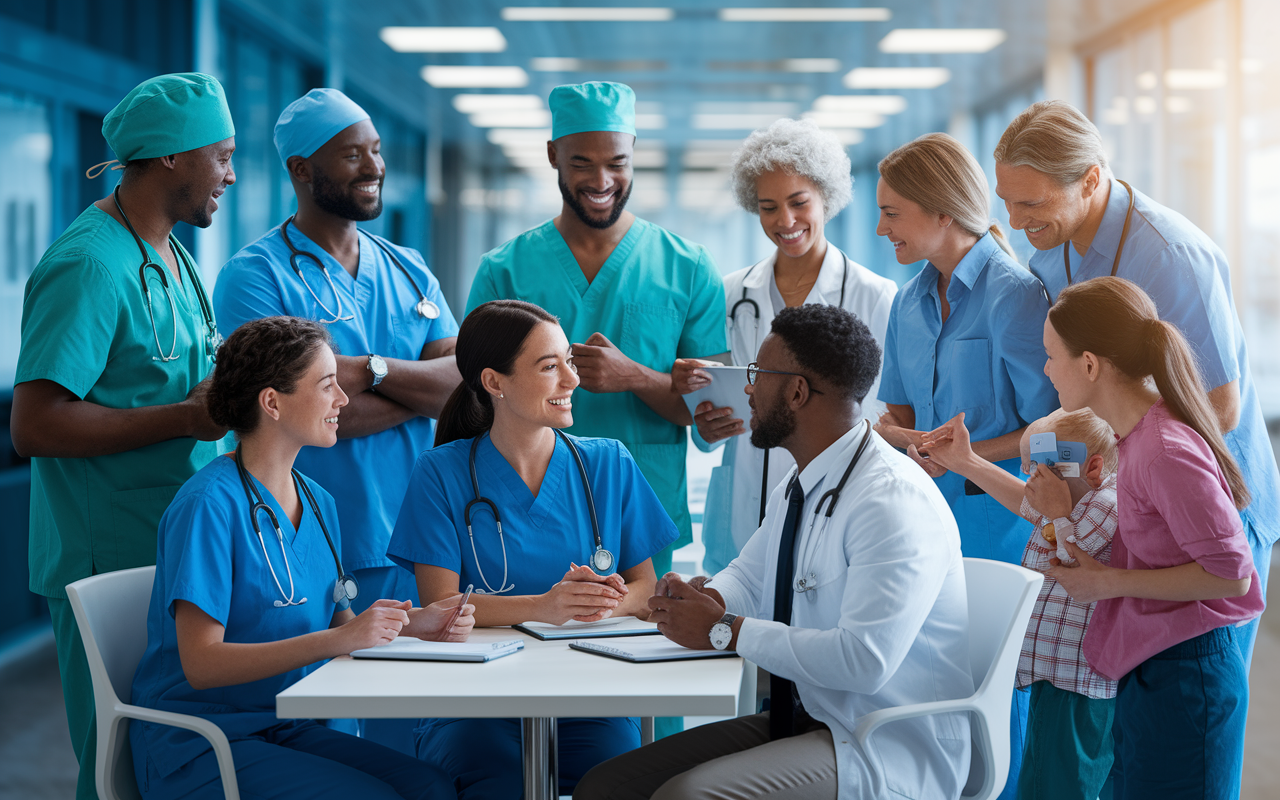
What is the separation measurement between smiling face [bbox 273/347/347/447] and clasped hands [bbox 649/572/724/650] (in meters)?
0.66

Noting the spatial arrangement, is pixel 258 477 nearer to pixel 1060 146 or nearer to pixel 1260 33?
pixel 1060 146

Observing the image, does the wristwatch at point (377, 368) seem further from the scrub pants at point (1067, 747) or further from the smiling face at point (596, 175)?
the scrub pants at point (1067, 747)

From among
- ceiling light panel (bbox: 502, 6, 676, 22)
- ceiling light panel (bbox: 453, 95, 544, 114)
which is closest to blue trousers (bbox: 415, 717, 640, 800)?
ceiling light panel (bbox: 502, 6, 676, 22)

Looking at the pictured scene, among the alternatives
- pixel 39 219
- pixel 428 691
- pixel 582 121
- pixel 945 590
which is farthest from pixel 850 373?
pixel 39 219

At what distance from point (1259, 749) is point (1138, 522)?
202 centimetres

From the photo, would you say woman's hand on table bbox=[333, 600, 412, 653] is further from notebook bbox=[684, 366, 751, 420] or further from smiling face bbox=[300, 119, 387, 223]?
smiling face bbox=[300, 119, 387, 223]

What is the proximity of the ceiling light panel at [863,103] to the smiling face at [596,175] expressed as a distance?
7158 millimetres

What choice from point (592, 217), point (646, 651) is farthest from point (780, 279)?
point (646, 651)

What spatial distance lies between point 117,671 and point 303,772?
409 millimetres

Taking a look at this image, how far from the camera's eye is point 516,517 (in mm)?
1929

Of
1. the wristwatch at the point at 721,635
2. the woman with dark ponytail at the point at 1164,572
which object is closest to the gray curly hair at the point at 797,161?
the woman with dark ponytail at the point at 1164,572

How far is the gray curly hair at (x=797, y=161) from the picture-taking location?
262 centimetres

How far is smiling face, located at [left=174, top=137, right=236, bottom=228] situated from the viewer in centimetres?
204

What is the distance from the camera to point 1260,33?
571cm
